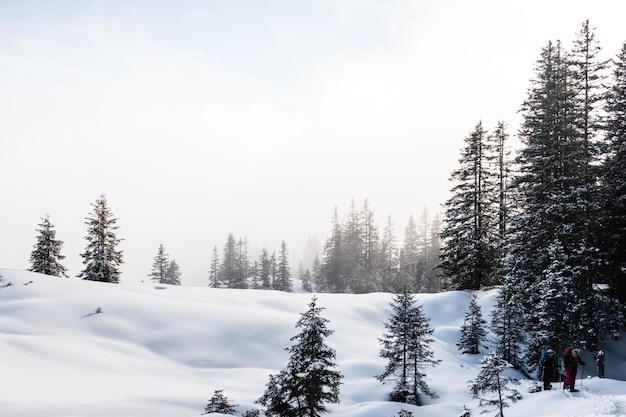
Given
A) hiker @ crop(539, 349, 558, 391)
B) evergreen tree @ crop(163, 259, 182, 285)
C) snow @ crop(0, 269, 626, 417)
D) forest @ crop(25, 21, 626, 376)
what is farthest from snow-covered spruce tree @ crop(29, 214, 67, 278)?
hiker @ crop(539, 349, 558, 391)

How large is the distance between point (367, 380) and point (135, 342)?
12.3 metres

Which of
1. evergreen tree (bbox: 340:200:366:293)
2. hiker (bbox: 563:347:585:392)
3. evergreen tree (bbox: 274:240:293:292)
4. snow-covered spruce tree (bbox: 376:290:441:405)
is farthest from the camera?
evergreen tree (bbox: 274:240:293:292)

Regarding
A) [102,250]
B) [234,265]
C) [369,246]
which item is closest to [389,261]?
[369,246]

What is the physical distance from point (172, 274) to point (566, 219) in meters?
60.3

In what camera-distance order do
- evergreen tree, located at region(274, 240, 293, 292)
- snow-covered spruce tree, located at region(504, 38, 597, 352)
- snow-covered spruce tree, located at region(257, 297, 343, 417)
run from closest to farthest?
snow-covered spruce tree, located at region(257, 297, 343, 417)
snow-covered spruce tree, located at region(504, 38, 597, 352)
evergreen tree, located at region(274, 240, 293, 292)

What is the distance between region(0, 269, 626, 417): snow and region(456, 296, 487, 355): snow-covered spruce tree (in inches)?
26.3

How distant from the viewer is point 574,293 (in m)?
22.0

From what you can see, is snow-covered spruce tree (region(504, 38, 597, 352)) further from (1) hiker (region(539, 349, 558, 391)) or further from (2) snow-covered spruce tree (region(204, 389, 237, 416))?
(2) snow-covered spruce tree (region(204, 389, 237, 416))

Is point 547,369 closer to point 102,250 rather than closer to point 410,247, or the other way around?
point 102,250

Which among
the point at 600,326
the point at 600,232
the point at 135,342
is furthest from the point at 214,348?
the point at 600,232

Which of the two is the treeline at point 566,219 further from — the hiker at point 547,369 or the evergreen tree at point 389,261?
the evergreen tree at point 389,261

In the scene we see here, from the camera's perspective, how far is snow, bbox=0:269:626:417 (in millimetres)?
14141

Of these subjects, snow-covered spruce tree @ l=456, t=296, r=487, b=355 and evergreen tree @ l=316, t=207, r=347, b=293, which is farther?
evergreen tree @ l=316, t=207, r=347, b=293

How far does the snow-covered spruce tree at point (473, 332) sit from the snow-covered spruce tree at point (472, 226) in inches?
434
